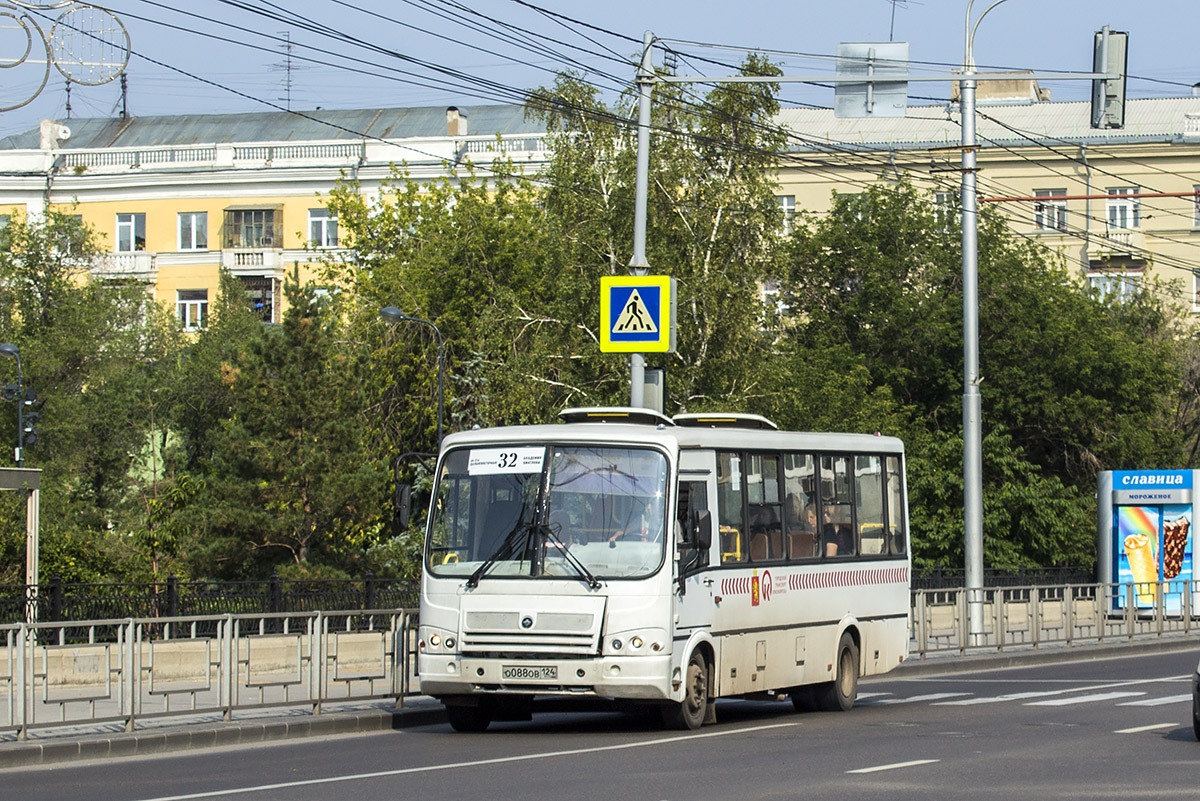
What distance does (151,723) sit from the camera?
15.8 m

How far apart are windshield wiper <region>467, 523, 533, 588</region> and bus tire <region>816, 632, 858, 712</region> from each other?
4589mm

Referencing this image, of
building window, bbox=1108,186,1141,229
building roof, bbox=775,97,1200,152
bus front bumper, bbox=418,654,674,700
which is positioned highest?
building roof, bbox=775,97,1200,152

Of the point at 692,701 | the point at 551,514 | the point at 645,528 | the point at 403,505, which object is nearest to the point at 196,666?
the point at 403,505

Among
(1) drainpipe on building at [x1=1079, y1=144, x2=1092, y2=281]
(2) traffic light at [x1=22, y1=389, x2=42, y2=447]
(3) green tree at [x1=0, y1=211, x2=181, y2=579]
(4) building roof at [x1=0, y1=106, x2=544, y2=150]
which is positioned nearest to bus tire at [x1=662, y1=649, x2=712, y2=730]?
(3) green tree at [x1=0, y1=211, x2=181, y2=579]

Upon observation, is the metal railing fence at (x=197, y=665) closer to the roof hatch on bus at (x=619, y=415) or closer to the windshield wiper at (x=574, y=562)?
the windshield wiper at (x=574, y=562)

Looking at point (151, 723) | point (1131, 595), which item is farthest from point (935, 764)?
point (1131, 595)

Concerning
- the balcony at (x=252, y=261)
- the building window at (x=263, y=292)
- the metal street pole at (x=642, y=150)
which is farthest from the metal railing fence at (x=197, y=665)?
the balcony at (x=252, y=261)

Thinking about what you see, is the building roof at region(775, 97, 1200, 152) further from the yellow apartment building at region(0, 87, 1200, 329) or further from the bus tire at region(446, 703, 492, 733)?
→ the bus tire at region(446, 703, 492, 733)

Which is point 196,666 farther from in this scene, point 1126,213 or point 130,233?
point 1126,213

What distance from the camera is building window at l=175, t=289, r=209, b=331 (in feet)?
238

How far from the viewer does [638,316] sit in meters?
22.5

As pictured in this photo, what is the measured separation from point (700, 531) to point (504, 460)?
1.92m

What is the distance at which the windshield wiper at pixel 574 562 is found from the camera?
15766 millimetres

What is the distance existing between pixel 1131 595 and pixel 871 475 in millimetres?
14953
